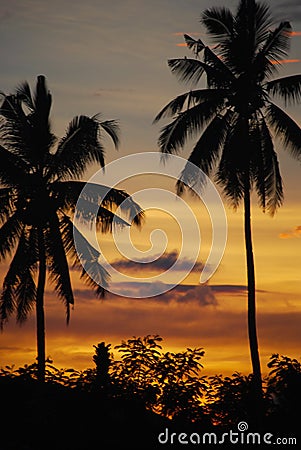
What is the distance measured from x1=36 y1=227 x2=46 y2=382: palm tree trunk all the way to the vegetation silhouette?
27.9 inches

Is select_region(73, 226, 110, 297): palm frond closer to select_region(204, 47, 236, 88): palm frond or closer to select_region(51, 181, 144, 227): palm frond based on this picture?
select_region(51, 181, 144, 227): palm frond

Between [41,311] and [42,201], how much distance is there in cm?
404

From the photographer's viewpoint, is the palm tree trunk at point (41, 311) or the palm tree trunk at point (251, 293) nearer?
the palm tree trunk at point (251, 293)

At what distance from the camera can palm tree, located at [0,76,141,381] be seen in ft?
114

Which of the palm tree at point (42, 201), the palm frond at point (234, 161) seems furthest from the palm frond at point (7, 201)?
the palm frond at point (234, 161)

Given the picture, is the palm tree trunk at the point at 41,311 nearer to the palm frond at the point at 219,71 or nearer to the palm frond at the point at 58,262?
the palm frond at the point at 58,262

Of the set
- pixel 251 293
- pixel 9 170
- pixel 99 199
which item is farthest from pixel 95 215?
pixel 251 293

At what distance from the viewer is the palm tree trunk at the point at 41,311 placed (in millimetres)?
35188

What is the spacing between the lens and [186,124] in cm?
3469

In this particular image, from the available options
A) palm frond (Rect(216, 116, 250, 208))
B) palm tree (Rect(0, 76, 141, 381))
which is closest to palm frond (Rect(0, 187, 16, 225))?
palm tree (Rect(0, 76, 141, 381))

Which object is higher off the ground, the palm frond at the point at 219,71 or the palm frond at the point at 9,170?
the palm frond at the point at 219,71

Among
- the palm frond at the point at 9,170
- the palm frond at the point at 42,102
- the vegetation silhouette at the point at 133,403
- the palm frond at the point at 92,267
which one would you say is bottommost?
the vegetation silhouette at the point at 133,403

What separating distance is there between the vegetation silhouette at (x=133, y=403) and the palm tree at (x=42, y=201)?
62.0 inches

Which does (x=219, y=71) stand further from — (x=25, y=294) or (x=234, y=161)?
(x=25, y=294)
